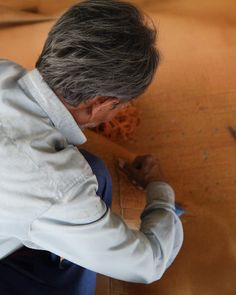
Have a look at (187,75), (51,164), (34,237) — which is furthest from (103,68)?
(187,75)

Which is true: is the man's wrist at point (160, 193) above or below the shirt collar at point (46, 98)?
below

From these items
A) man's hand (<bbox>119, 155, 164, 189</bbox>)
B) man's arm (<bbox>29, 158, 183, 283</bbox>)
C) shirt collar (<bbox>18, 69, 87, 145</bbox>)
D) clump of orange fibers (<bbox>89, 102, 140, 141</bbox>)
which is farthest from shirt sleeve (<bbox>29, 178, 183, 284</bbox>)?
clump of orange fibers (<bbox>89, 102, 140, 141</bbox>)

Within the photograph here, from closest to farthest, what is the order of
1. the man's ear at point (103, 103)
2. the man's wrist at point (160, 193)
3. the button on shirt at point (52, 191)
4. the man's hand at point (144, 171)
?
the button on shirt at point (52, 191) → the man's ear at point (103, 103) → the man's wrist at point (160, 193) → the man's hand at point (144, 171)

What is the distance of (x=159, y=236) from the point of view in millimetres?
844

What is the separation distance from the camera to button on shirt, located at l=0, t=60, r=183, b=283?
654 millimetres

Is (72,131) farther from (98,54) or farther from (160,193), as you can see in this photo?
(160,193)

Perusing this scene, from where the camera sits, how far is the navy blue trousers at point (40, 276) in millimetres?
855

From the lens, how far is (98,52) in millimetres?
689

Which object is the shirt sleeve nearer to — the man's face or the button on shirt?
the button on shirt

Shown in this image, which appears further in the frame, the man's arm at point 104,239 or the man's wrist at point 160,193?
the man's wrist at point 160,193

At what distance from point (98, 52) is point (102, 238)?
33 centimetres

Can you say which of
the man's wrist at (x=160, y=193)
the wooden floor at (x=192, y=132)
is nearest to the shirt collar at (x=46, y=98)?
the man's wrist at (x=160, y=193)

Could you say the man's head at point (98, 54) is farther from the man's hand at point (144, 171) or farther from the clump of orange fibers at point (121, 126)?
the clump of orange fibers at point (121, 126)

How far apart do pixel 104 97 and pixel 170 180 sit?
1.94ft
